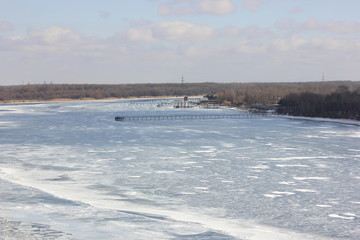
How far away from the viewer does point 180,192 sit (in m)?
14.7

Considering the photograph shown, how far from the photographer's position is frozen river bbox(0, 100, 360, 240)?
35.2 ft

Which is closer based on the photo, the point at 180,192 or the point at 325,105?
the point at 180,192

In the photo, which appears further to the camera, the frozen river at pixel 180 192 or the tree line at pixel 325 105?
the tree line at pixel 325 105

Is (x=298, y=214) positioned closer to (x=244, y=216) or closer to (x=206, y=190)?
(x=244, y=216)

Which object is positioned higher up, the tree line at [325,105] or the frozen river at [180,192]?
the tree line at [325,105]

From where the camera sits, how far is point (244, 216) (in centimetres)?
1187

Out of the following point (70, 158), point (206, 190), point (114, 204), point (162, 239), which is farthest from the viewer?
point (70, 158)

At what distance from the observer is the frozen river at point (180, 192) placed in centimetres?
1073

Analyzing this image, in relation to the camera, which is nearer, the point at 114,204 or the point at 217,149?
the point at 114,204

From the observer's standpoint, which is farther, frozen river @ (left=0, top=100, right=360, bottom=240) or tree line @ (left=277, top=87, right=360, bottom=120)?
tree line @ (left=277, top=87, right=360, bottom=120)

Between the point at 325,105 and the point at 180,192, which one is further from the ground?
the point at 325,105

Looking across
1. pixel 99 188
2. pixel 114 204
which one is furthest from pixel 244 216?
pixel 99 188

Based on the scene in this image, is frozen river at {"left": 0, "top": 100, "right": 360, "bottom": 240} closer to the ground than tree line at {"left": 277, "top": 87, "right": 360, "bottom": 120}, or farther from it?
closer to the ground

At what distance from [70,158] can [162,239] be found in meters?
13.5
